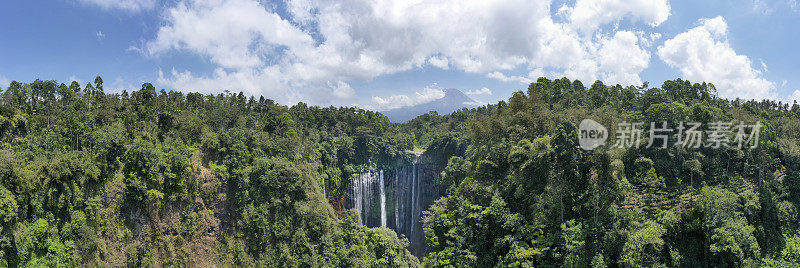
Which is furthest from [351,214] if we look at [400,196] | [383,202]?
[400,196]

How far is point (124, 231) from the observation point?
18.1 metres

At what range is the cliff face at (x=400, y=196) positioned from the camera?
114 feet

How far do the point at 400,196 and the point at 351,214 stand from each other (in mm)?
13396

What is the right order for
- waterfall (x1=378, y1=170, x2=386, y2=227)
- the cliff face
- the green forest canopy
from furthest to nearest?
waterfall (x1=378, y1=170, x2=386, y2=227) → the cliff face → the green forest canopy

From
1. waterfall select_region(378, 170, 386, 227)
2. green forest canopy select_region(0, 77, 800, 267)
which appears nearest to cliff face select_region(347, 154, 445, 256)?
waterfall select_region(378, 170, 386, 227)

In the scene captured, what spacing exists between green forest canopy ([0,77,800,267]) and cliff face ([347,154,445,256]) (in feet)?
32.7

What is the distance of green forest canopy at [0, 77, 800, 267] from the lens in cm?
1595

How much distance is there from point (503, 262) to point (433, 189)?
2067 centimetres

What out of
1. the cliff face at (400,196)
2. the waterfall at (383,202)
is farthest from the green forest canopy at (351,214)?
the waterfall at (383,202)

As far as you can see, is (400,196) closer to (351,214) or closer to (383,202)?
(383,202)

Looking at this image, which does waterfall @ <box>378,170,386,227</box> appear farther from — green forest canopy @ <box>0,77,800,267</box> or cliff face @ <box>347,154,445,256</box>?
green forest canopy @ <box>0,77,800,267</box>

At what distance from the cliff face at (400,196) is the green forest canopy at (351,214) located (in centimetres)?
997

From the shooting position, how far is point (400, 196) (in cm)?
3712

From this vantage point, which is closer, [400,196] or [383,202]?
[383,202]
